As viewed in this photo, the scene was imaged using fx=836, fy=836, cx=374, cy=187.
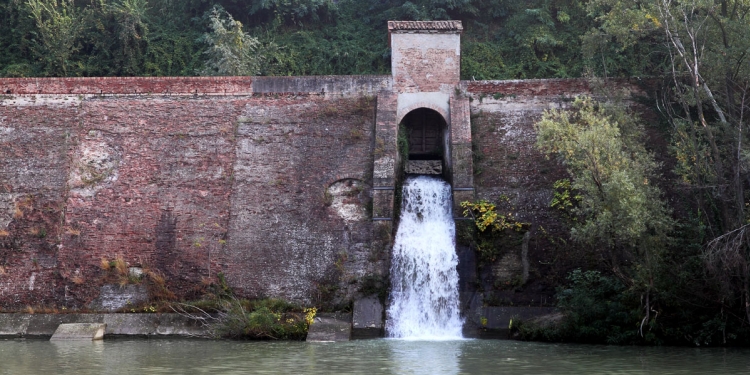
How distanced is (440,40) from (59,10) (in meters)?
17.0

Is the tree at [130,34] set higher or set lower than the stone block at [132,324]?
higher

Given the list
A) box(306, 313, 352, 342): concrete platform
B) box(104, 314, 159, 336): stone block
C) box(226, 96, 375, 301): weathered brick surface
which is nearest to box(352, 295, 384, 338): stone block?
box(306, 313, 352, 342): concrete platform

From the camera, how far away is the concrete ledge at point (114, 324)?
18938mm

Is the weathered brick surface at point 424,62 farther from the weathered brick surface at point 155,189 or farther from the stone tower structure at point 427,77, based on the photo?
the weathered brick surface at point 155,189

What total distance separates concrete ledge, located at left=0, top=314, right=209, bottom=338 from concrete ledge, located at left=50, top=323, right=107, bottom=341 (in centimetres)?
23

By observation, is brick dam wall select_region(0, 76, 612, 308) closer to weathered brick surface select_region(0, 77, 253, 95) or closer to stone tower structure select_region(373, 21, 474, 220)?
weathered brick surface select_region(0, 77, 253, 95)

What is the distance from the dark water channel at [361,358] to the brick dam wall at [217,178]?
2.86 meters

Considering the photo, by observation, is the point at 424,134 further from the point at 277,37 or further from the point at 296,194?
the point at 277,37

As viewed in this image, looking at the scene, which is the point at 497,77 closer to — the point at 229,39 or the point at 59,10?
the point at 229,39

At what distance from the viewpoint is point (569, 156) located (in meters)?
17.6

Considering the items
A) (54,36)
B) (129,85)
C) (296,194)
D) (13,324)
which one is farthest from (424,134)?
(54,36)

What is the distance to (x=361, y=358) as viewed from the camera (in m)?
14.4

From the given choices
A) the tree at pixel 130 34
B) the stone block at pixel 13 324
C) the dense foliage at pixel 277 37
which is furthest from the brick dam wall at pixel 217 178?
the tree at pixel 130 34

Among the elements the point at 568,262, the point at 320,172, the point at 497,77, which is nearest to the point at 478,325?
the point at 568,262
